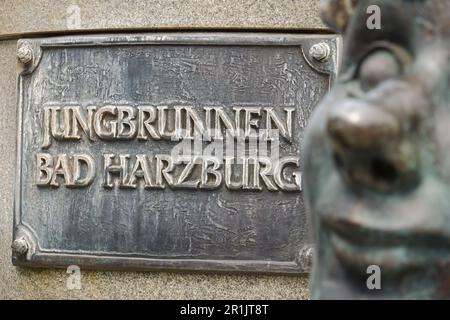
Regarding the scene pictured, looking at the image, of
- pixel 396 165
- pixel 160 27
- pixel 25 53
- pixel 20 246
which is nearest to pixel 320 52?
pixel 160 27

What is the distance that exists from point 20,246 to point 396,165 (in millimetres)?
3246

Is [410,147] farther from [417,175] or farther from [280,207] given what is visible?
[280,207]

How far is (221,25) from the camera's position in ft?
14.3

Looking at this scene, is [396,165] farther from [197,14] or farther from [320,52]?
[197,14]

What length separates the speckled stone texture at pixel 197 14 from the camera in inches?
171

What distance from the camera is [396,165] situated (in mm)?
1485

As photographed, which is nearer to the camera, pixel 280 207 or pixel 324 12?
pixel 324 12

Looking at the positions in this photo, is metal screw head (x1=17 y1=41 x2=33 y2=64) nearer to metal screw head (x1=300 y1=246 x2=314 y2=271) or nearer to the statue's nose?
metal screw head (x1=300 y1=246 x2=314 y2=271)

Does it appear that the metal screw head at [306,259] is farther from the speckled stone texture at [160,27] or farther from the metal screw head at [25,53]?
the metal screw head at [25,53]

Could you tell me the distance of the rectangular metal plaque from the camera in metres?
4.29

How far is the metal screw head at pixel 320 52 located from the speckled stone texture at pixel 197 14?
11 cm

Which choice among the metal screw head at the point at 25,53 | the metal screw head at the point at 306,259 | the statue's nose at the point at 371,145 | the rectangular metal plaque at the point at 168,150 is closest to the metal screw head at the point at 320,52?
the rectangular metal plaque at the point at 168,150

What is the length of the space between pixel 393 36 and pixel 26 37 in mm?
3297
